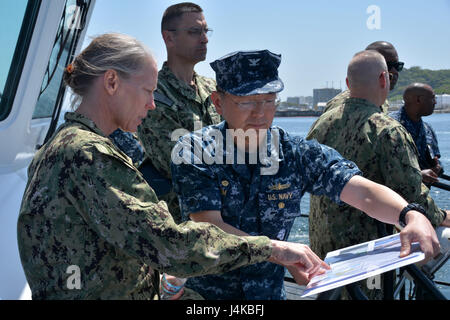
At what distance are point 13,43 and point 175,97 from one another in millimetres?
917

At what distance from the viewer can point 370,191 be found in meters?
1.84

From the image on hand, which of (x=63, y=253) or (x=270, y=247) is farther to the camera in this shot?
(x=270, y=247)

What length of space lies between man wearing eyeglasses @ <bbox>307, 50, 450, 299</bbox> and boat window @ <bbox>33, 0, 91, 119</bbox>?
1.66 m

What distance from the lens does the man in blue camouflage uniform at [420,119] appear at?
15.1 ft

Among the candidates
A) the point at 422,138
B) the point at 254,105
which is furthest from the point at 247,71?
the point at 422,138

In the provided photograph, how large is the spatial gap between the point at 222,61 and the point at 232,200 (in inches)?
20.1

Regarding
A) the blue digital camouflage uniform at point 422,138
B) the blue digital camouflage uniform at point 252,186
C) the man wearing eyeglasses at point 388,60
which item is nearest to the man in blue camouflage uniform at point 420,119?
the blue digital camouflage uniform at point 422,138

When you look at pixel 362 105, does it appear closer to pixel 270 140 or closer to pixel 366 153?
pixel 366 153

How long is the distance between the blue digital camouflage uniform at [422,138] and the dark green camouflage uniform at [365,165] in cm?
188

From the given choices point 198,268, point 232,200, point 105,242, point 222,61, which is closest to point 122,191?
point 105,242

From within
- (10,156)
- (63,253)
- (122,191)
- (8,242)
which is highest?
(122,191)
